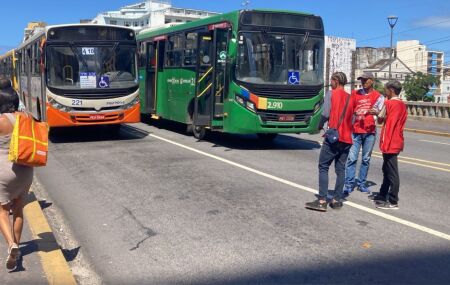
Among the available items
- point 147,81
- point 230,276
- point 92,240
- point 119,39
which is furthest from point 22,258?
point 147,81

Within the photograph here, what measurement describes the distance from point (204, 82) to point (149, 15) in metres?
121

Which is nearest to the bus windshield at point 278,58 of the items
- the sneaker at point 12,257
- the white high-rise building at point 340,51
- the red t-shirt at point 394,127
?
the red t-shirt at point 394,127

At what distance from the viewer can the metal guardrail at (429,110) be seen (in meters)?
24.6

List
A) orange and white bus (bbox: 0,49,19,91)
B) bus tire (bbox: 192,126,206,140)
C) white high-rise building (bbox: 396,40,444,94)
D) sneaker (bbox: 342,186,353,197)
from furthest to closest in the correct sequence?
1. white high-rise building (bbox: 396,40,444,94)
2. orange and white bus (bbox: 0,49,19,91)
3. bus tire (bbox: 192,126,206,140)
4. sneaker (bbox: 342,186,353,197)

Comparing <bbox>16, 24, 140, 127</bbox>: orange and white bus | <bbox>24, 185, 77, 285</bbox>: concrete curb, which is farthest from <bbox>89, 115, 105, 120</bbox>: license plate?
<bbox>24, 185, 77, 285</bbox>: concrete curb

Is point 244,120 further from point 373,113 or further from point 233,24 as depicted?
point 373,113

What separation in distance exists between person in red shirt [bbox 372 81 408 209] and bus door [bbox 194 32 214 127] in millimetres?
6704

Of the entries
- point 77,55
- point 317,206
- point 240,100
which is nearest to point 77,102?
point 77,55

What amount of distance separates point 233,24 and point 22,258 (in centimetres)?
873

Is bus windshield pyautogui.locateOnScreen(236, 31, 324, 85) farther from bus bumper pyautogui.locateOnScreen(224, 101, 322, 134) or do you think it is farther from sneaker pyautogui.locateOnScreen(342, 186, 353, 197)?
sneaker pyautogui.locateOnScreen(342, 186, 353, 197)

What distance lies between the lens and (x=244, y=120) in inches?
497

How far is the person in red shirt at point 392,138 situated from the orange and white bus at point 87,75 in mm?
8655

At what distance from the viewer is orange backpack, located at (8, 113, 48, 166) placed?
4.63 meters

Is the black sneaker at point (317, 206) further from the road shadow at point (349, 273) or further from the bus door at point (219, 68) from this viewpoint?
the bus door at point (219, 68)
